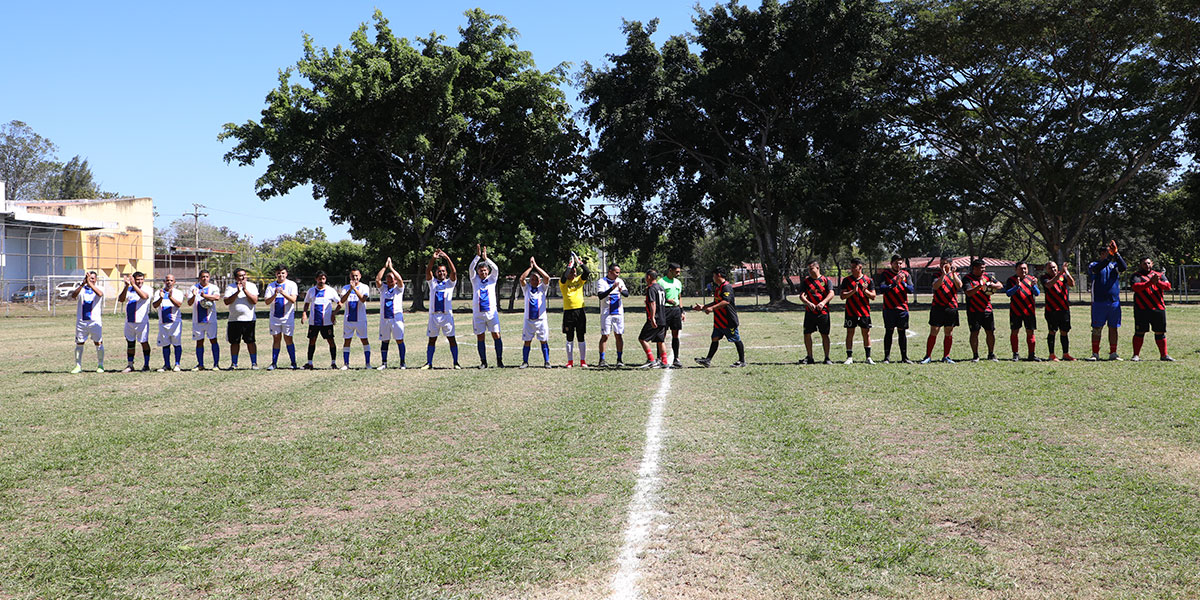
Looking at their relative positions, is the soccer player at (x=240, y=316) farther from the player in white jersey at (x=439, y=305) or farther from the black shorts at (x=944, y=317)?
the black shorts at (x=944, y=317)

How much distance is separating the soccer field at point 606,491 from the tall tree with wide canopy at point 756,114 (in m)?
29.2

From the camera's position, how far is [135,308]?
1411 centimetres

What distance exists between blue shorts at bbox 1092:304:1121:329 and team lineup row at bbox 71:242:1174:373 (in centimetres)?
2

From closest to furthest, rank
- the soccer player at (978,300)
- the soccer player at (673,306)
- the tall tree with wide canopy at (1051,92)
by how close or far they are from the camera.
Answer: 1. the soccer player at (673,306)
2. the soccer player at (978,300)
3. the tall tree with wide canopy at (1051,92)

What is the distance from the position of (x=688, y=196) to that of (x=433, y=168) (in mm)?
13995

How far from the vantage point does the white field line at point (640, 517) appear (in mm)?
4105

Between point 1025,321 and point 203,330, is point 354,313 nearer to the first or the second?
point 203,330

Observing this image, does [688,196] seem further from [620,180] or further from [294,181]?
[294,181]

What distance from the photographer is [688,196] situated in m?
45.6

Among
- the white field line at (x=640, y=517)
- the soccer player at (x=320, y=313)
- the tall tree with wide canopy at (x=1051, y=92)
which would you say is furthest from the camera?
the tall tree with wide canopy at (x=1051, y=92)

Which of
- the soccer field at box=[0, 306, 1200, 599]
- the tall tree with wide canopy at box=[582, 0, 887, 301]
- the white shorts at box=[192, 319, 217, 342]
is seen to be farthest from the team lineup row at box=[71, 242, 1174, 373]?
the tall tree with wide canopy at box=[582, 0, 887, 301]

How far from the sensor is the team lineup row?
1359 cm

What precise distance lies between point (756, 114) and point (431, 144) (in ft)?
55.2

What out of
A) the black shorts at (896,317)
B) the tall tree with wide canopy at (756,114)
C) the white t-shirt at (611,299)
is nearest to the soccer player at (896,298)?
the black shorts at (896,317)
